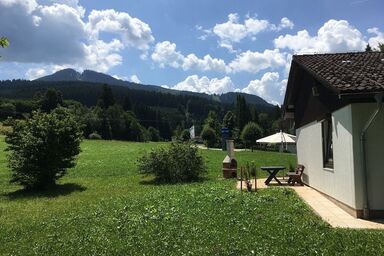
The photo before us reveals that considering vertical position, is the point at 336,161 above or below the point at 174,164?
above

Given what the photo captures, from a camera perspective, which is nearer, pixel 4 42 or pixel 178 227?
pixel 4 42

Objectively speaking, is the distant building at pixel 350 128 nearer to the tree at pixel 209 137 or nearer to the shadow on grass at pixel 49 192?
the shadow on grass at pixel 49 192

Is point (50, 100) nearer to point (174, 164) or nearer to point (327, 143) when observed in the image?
point (174, 164)

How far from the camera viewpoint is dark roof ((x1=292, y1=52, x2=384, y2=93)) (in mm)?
10656

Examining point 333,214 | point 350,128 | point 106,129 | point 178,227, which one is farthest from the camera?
point 106,129

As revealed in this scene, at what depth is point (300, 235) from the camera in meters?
8.68

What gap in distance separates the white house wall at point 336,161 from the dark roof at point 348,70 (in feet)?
2.35

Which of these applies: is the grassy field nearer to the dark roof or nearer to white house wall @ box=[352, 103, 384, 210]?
white house wall @ box=[352, 103, 384, 210]

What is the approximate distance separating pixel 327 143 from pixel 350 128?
146 inches

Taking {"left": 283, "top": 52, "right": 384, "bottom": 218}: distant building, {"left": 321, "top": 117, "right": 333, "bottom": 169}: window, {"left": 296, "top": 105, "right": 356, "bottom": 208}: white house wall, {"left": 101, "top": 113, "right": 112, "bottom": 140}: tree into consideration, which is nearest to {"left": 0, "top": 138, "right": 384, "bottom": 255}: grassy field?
{"left": 296, "top": 105, "right": 356, "bottom": 208}: white house wall

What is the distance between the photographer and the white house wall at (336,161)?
11.4 meters

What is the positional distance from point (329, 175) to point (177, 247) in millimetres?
7720

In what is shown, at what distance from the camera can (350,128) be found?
1116 cm

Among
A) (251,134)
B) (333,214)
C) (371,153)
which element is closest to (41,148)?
(333,214)
